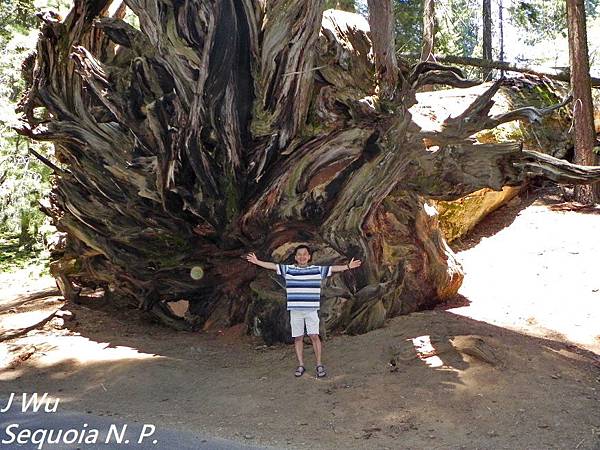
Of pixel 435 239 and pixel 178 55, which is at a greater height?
pixel 178 55

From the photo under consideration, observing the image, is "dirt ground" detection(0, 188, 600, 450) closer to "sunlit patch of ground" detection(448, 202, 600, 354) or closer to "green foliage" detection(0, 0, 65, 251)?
"sunlit patch of ground" detection(448, 202, 600, 354)

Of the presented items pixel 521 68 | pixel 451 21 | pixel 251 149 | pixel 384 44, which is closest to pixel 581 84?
pixel 521 68

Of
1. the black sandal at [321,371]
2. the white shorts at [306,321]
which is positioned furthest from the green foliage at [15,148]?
the black sandal at [321,371]

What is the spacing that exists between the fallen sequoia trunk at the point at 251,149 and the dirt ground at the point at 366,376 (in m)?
0.82

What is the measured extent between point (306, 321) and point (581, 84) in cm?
920

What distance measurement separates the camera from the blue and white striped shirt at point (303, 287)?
6309 mm

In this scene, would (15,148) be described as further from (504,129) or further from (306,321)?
(504,129)

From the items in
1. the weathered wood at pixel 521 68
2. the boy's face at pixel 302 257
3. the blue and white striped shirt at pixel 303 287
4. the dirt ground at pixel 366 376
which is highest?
the weathered wood at pixel 521 68

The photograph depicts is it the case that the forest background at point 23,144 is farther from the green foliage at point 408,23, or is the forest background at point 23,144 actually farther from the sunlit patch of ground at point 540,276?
the sunlit patch of ground at point 540,276

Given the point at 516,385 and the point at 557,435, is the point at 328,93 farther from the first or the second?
the point at 557,435

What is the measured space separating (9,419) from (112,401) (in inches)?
35.5

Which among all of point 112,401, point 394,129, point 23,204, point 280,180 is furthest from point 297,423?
point 23,204

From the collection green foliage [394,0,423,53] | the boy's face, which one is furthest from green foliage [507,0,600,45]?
the boy's face

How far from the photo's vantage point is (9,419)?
17.1ft
